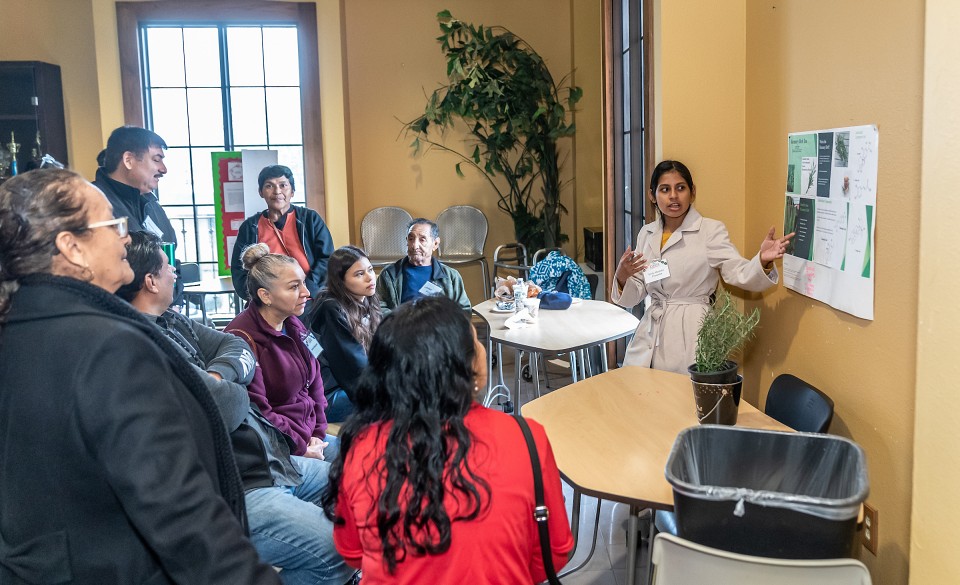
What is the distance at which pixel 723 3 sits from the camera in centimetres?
313

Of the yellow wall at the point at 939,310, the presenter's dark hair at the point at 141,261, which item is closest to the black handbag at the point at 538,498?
the yellow wall at the point at 939,310

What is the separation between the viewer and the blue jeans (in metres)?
2.14

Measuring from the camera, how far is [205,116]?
6.58 meters

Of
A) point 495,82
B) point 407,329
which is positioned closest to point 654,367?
point 407,329

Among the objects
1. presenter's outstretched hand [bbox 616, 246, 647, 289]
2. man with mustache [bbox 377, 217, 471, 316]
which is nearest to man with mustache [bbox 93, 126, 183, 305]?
man with mustache [bbox 377, 217, 471, 316]

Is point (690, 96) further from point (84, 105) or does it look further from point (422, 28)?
point (84, 105)

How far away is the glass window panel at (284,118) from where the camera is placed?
259 inches

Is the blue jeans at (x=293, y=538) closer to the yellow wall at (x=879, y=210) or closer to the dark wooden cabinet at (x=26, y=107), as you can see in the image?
the yellow wall at (x=879, y=210)

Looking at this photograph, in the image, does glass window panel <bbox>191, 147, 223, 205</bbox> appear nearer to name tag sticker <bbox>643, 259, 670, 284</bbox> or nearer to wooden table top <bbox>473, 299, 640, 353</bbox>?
wooden table top <bbox>473, 299, 640, 353</bbox>

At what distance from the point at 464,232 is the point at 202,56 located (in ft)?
8.16

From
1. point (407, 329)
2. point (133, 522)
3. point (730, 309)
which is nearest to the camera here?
point (133, 522)

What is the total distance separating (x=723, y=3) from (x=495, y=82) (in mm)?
3111

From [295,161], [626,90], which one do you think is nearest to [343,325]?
[626,90]

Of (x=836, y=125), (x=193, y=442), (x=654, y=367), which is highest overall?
(x=836, y=125)
